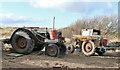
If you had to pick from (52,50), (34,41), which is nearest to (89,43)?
(52,50)

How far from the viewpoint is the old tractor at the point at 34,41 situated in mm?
7711

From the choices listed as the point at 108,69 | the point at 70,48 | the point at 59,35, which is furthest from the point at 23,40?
the point at 108,69

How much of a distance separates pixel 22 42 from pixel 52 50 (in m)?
1.89

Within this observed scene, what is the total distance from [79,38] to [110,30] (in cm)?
1027

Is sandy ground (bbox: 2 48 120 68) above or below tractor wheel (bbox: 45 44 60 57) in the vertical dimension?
below

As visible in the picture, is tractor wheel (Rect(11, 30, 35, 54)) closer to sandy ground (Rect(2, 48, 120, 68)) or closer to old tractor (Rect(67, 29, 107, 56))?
sandy ground (Rect(2, 48, 120, 68))

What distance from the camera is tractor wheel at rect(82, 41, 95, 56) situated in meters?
9.49

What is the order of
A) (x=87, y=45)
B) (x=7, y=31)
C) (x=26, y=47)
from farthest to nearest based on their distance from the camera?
(x=7, y=31) < (x=87, y=45) < (x=26, y=47)

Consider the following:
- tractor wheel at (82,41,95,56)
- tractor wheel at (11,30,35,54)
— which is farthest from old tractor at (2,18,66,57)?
tractor wheel at (82,41,95,56)

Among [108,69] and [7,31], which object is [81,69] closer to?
[108,69]

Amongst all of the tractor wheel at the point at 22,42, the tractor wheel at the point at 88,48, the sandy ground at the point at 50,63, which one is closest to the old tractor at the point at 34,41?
the tractor wheel at the point at 22,42

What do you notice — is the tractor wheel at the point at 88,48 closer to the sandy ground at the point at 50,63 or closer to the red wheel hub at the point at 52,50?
the sandy ground at the point at 50,63

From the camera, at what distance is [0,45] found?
9.28 meters

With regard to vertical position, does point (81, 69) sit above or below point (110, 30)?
below
